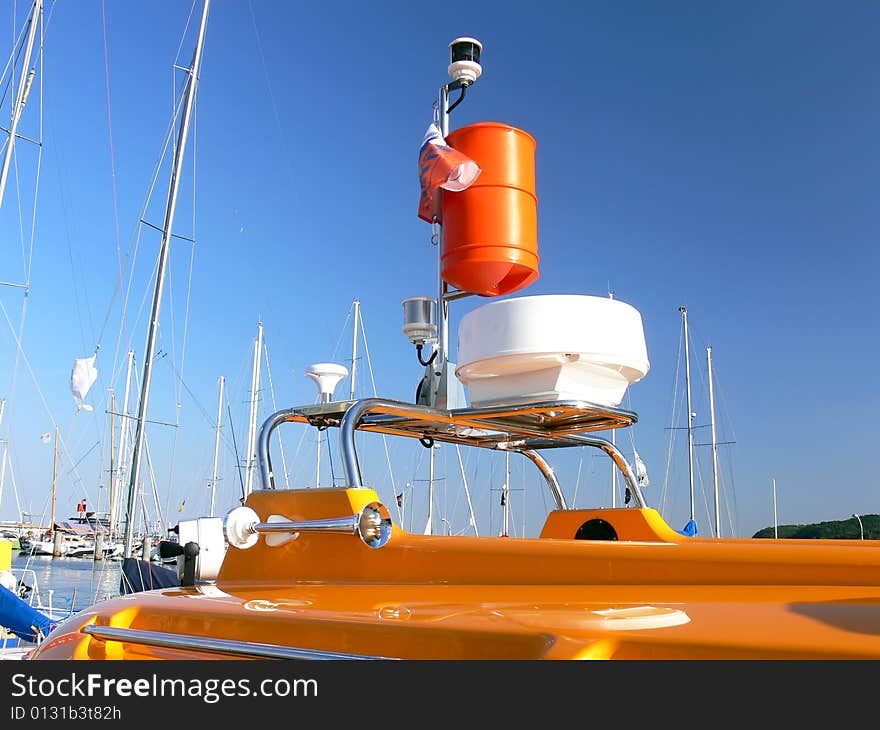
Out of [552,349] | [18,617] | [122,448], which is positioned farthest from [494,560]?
[122,448]

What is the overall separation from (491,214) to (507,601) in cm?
166

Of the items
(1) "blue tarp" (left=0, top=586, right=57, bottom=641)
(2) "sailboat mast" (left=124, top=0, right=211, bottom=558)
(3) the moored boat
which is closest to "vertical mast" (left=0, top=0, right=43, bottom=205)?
(2) "sailboat mast" (left=124, top=0, right=211, bottom=558)

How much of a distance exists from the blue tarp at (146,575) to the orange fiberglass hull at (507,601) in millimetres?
4866

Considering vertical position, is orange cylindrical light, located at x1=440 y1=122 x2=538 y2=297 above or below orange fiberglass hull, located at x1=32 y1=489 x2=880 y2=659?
above

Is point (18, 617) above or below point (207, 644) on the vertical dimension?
below

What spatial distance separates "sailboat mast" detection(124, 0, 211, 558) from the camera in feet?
37.6

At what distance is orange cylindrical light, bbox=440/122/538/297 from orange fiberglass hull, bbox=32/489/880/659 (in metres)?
1.06

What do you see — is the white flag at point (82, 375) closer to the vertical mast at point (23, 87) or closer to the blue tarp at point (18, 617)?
the vertical mast at point (23, 87)

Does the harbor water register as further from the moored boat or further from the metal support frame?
the moored boat

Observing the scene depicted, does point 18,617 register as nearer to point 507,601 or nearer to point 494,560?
point 494,560

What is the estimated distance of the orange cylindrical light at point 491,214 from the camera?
311 centimetres

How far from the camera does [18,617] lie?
7.92 meters

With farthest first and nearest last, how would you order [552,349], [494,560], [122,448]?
[122,448] < [552,349] < [494,560]

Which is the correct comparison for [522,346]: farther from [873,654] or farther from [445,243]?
[873,654]
